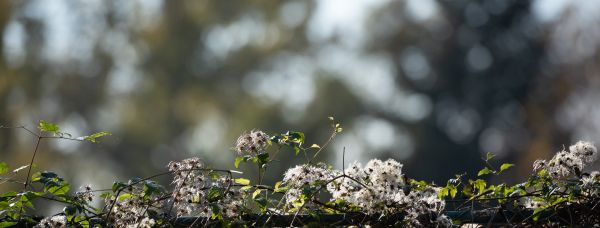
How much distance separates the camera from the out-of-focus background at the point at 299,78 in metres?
23.1

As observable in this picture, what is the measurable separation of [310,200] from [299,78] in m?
22.0

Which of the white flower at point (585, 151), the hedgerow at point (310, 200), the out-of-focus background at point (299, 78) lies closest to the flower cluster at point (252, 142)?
the hedgerow at point (310, 200)

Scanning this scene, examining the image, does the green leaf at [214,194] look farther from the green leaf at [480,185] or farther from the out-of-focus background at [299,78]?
the out-of-focus background at [299,78]

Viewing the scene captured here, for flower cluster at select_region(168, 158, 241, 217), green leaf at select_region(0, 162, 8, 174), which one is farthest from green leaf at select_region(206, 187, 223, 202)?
green leaf at select_region(0, 162, 8, 174)

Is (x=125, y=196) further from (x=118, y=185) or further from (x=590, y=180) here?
(x=590, y=180)

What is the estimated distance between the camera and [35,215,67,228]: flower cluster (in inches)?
110

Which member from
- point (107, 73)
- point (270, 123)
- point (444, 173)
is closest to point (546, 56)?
point (444, 173)

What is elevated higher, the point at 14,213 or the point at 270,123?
the point at 270,123

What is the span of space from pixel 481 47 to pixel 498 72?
1.06 meters

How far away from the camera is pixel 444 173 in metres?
24.6

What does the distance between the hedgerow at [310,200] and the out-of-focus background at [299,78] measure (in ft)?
62.4

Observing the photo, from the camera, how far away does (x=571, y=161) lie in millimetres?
3020

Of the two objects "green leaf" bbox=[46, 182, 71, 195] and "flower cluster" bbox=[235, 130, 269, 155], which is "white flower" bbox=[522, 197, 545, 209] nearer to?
"flower cluster" bbox=[235, 130, 269, 155]

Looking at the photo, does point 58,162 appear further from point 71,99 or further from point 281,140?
point 281,140
